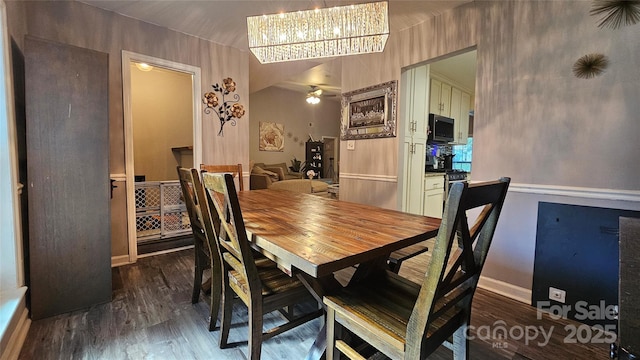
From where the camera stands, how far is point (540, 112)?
6.48 feet

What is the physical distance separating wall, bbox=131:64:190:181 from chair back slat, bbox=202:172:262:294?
175 inches

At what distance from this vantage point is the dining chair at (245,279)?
3.76 feet

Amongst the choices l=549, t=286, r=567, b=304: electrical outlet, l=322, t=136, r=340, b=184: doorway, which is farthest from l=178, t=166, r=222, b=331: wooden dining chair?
l=322, t=136, r=340, b=184: doorway

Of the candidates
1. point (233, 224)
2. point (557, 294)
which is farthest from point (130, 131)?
point (557, 294)

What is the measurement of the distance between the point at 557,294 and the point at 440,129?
2.99 metres

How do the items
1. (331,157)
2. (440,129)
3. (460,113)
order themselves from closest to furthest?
(440,129), (460,113), (331,157)

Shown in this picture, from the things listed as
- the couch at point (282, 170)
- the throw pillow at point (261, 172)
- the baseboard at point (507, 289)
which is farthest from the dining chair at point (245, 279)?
the couch at point (282, 170)

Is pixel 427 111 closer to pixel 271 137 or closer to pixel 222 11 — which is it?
pixel 222 11

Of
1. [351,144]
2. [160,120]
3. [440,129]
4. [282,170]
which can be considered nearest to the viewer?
[351,144]

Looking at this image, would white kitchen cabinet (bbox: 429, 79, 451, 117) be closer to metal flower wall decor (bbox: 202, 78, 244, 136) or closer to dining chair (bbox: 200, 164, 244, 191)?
metal flower wall decor (bbox: 202, 78, 244, 136)

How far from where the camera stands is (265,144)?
7.98 metres

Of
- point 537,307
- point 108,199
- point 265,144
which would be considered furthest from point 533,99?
point 265,144

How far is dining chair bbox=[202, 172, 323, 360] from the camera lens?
115cm

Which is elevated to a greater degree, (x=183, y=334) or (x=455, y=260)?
(x=455, y=260)
